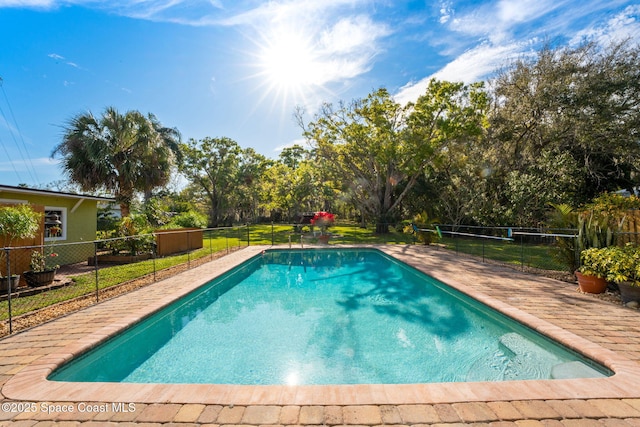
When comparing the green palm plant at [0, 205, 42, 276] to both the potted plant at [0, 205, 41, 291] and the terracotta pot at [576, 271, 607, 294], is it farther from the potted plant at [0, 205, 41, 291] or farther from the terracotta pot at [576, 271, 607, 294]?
the terracotta pot at [576, 271, 607, 294]

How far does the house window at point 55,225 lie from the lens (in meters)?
8.86

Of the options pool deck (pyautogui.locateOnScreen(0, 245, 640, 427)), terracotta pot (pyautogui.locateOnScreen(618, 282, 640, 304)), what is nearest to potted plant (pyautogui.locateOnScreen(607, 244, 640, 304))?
terracotta pot (pyautogui.locateOnScreen(618, 282, 640, 304))

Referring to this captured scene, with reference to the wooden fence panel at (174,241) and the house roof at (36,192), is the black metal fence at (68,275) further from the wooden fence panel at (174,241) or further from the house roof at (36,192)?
the house roof at (36,192)

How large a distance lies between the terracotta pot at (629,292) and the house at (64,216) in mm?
12022

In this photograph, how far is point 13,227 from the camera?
18.9 feet

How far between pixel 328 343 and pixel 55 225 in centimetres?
976

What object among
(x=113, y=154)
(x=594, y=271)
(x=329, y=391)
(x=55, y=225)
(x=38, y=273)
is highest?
(x=113, y=154)

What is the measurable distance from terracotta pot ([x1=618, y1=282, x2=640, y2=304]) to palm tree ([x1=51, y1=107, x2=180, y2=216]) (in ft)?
50.4

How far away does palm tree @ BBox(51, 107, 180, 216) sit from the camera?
12.0m

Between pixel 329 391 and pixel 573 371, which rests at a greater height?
pixel 329 391

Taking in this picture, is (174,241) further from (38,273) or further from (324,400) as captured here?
(324,400)

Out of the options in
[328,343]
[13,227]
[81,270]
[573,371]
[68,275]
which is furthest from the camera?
[81,270]

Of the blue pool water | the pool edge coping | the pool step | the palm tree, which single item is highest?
the palm tree

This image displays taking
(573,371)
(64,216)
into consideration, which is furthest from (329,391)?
(64,216)
